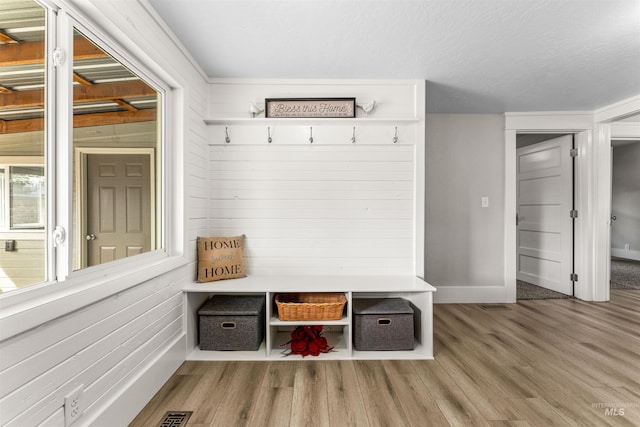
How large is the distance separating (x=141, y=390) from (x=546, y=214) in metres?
4.84

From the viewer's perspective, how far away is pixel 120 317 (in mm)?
1636

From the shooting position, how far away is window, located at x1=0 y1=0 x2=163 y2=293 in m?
1.18

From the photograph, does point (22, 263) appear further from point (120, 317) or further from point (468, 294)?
point (468, 294)

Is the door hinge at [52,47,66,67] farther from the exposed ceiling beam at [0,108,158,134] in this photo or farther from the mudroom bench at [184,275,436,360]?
the mudroom bench at [184,275,436,360]

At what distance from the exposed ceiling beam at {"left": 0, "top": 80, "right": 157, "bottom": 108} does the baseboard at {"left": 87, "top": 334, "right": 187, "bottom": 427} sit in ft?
4.54

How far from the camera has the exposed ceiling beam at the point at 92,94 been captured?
1.19 meters

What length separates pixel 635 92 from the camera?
Result: 10.2ft

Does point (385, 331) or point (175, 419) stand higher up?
point (385, 331)

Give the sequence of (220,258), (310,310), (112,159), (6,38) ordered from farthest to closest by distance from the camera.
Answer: (220,258) < (310,310) < (112,159) < (6,38)

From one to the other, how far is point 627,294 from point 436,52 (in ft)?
14.1

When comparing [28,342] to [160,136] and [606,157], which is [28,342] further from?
[606,157]

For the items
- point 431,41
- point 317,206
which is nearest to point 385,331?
point 317,206

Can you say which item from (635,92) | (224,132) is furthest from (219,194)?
(635,92)

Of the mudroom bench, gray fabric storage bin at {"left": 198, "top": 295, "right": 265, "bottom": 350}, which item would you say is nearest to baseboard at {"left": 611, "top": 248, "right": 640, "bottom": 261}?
the mudroom bench
